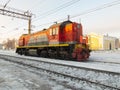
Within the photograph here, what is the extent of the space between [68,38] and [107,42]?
5765 centimetres

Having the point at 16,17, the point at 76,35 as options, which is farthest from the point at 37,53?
the point at 16,17

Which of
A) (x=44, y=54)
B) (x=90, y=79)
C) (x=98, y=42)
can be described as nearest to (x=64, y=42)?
(x=44, y=54)

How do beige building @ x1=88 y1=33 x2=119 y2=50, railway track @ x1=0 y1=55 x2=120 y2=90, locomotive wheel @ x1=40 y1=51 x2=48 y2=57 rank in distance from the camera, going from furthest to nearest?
1. beige building @ x1=88 y1=33 x2=119 y2=50
2. locomotive wheel @ x1=40 y1=51 x2=48 y2=57
3. railway track @ x1=0 y1=55 x2=120 y2=90

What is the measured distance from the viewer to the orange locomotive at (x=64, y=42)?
1596cm

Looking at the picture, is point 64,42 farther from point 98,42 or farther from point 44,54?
point 98,42

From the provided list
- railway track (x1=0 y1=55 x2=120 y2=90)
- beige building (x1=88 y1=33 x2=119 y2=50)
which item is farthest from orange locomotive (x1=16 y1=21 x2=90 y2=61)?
beige building (x1=88 y1=33 x2=119 y2=50)

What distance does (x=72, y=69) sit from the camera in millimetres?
10234

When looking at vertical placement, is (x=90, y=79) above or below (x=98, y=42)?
below

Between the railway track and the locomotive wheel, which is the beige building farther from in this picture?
the railway track

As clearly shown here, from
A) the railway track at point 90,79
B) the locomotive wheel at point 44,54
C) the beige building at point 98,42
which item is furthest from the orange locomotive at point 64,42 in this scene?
the beige building at point 98,42

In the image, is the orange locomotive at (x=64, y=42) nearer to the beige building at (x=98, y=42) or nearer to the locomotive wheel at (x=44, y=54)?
the locomotive wheel at (x=44, y=54)

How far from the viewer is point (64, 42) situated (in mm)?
17391

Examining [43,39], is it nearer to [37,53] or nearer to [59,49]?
[37,53]

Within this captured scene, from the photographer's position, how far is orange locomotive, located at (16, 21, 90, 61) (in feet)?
52.3
